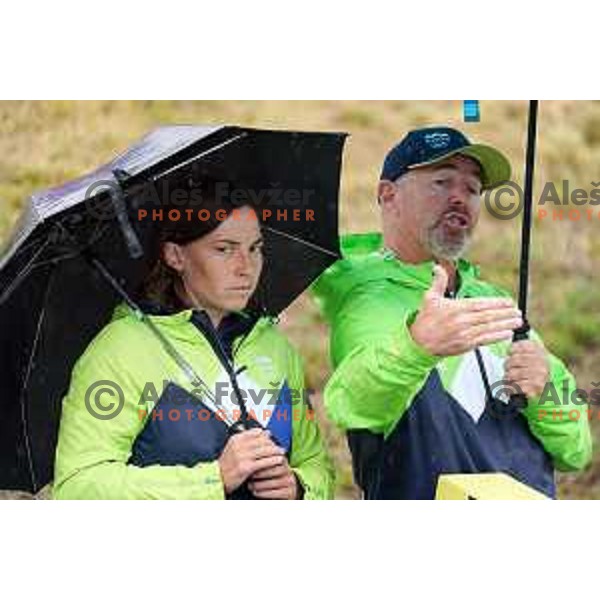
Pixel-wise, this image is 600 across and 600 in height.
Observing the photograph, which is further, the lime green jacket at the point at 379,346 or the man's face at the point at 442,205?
the man's face at the point at 442,205

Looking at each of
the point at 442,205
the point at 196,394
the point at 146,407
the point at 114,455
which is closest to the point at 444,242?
the point at 442,205

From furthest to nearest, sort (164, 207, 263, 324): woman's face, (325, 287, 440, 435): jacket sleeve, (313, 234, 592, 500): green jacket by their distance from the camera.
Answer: (164, 207, 263, 324): woman's face < (313, 234, 592, 500): green jacket < (325, 287, 440, 435): jacket sleeve

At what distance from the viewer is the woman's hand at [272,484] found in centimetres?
330

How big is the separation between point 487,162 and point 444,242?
208 millimetres

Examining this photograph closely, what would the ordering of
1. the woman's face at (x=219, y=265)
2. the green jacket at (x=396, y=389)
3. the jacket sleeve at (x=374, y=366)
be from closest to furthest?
1. the jacket sleeve at (x=374, y=366)
2. the green jacket at (x=396, y=389)
3. the woman's face at (x=219, y=265)

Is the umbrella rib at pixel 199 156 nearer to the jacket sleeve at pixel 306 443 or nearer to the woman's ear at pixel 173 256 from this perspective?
the woman's ear at pixel 173 256

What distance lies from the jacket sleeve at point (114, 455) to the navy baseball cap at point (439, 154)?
2.34 ft

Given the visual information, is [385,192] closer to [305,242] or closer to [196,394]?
[305,242]

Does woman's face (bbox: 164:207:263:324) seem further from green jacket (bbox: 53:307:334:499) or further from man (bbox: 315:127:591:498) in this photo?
man (bbox: 315:127:591:498)

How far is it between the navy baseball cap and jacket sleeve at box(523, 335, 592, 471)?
1.29ft

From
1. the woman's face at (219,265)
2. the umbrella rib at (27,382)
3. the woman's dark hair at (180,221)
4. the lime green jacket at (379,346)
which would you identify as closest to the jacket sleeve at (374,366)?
the lime green jacket at (379,346)

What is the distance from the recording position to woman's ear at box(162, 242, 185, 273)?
3.38 metres

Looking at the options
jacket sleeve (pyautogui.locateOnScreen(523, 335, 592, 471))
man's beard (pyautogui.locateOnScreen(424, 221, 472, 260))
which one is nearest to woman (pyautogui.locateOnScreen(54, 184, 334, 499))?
man's beard (pyautogui.locateOnScreen(424, 221, 472, 260))

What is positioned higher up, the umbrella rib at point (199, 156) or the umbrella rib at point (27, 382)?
the umbrella rib at point (199, 156)
